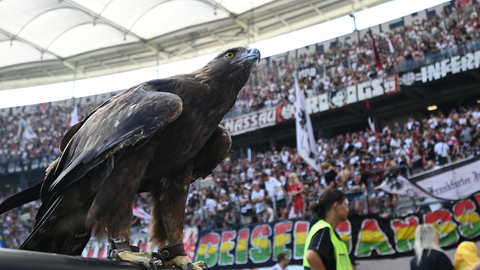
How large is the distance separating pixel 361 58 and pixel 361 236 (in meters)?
9.35

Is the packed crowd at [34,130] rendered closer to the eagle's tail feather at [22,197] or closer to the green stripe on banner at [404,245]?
the green stripe on banner at [404,245]

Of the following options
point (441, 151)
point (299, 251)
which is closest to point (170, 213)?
point (299, 251)

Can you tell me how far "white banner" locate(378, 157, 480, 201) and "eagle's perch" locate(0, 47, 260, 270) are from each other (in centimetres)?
744

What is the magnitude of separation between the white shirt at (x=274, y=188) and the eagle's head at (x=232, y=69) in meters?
9.53

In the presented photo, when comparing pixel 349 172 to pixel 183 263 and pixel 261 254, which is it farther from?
pixel 183 263

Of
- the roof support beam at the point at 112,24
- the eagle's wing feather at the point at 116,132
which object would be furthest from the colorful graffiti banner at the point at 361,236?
the roof support beam at the point at 112,24

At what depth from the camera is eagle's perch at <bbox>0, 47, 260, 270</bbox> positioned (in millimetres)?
1596

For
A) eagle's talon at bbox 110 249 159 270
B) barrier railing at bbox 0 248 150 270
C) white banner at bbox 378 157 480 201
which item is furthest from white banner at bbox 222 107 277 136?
barrier railing at bbox 0 248 150 270

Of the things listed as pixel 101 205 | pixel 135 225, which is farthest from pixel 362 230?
pixel 135 225

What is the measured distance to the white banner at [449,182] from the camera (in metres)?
8.09

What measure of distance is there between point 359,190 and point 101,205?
27.7 ft

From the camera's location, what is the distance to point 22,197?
1761mm

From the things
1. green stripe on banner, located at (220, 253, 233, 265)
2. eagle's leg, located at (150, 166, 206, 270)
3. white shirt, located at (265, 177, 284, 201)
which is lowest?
green stripe on banner, located at (220, 253, 233, 265)

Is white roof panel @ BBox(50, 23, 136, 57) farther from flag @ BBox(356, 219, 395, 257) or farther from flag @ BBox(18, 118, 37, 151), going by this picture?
flag @ BBox(356, 219, 395, 257)
